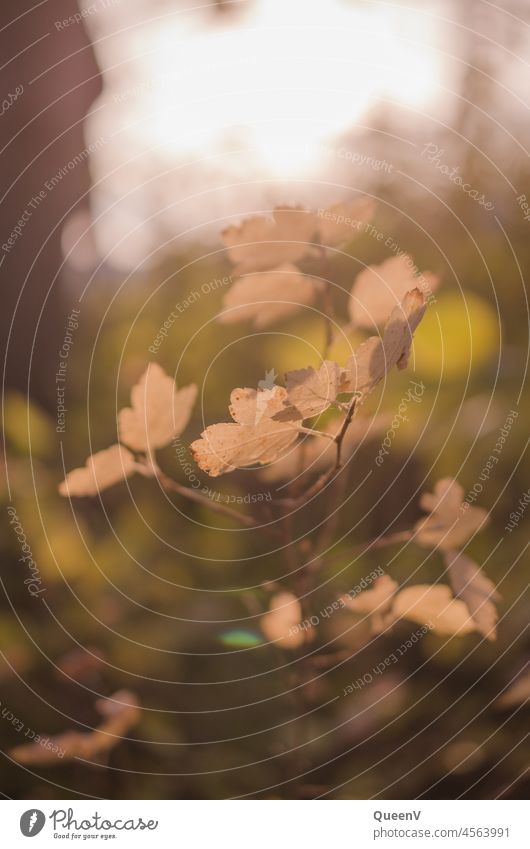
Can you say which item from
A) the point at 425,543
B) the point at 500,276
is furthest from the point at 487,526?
the point at 500,276

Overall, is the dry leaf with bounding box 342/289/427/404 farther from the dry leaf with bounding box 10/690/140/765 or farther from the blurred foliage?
the dry leaf with bounding box 10/690/140/765

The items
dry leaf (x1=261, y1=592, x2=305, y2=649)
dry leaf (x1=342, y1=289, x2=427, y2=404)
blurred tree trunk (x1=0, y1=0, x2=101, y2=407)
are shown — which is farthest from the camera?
blurred tree trunk (x1=0, y1=0, x2=101, y2=407)

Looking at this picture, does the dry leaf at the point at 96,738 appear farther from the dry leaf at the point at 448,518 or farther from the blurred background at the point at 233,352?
the dry leaf at the point at 448,518

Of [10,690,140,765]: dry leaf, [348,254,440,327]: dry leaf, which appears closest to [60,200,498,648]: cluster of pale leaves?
[348,254,440,327]: dry leaf

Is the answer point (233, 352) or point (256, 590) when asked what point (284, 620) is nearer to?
point (256, 590)

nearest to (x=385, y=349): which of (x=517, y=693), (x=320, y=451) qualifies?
(x=320, y=451)
